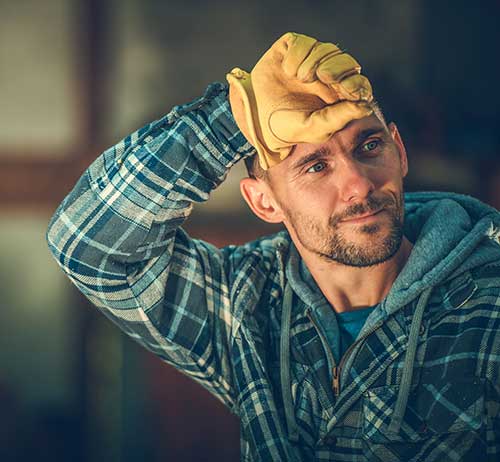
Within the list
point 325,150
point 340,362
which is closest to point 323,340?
point 340,362

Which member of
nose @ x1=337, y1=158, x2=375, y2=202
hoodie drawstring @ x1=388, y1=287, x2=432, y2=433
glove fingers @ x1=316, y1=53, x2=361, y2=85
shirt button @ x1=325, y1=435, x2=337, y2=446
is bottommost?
shirt button @ x1=325, y1=435, x2=337, y2=446

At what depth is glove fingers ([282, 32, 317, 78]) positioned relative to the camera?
2.12m

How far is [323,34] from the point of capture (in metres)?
4.46

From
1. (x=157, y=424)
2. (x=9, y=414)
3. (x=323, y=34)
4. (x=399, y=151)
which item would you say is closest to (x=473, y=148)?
(x=323, y=34)

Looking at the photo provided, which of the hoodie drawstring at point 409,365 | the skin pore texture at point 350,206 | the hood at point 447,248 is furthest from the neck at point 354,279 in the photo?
the hoodie drawstring at point 409,365

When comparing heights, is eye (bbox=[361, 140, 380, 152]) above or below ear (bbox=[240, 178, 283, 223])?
above

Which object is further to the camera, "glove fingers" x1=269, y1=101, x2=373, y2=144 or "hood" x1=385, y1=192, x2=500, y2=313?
"hood" x1=385, y1=192, x2=500, y2=313

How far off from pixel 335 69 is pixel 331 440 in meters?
1.06

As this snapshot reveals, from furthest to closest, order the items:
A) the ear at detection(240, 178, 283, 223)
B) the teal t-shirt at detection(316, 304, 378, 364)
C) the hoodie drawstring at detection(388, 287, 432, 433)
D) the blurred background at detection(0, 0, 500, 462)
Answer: the blurred background at detection(0, 0, 500, 462)
the ear at detection(240, 178, 283, 223)
the teal t-shirt at detection(316, 304, 378, 364)
the hoodie drawstring at detection(388, 287, 432, 433)

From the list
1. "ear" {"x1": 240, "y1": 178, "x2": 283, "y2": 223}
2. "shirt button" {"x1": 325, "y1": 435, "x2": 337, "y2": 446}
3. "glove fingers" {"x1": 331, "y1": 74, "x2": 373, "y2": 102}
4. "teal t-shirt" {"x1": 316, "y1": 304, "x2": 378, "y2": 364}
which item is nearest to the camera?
"glove fingers" {"x1": 331, "y1": 74, "x2": 373, "y2": 102}

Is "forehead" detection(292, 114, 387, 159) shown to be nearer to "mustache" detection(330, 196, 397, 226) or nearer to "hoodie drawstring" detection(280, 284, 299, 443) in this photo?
"mustache" detection(330, 196, 397, 226)

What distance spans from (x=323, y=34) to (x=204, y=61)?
27.2 inches

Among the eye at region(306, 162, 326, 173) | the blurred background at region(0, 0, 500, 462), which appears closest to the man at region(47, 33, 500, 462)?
the eye at region(306, 162, 326, 173)

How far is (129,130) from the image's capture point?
14.7ft
